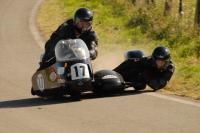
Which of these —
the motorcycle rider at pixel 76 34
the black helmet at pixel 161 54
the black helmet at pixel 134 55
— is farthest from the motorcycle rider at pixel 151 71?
the motorcycle rider at pixel 76 34

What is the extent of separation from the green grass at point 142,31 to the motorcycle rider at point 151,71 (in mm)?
403

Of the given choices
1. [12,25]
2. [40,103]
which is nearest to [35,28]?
[12,25]

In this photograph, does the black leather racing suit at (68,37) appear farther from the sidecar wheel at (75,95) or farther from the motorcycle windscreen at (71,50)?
the sidecar wheel at (75,95)

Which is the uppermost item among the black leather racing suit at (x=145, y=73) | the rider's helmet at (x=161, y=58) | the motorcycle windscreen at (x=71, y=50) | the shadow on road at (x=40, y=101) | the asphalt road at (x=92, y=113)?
the motorcycle windscreen at (x=71, y=50)

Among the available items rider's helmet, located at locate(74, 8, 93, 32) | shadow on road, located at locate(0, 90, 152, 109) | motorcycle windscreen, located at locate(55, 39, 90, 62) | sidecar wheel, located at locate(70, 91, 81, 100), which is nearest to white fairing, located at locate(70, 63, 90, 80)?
motorcycle windscreen, located at locate(55, 39, 90, 62)

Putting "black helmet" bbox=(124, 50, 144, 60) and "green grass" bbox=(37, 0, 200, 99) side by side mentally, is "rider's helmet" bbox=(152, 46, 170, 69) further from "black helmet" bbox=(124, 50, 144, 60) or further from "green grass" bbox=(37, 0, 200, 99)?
"green grass" bbox=(37, 0, 200, 99)

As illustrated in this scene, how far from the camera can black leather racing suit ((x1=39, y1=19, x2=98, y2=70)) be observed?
13.5 metres

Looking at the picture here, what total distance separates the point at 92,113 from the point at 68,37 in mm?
2263

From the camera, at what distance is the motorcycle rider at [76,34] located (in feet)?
43.7

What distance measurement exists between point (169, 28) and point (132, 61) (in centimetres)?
661

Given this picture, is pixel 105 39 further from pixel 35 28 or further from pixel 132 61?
pixel 132 61

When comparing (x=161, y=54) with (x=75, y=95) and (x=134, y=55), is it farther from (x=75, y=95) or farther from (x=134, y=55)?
(x=75, y=95)

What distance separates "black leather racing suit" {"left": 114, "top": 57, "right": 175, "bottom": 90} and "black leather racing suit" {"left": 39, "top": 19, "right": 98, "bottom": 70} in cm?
80

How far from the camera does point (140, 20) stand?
22.8 m
